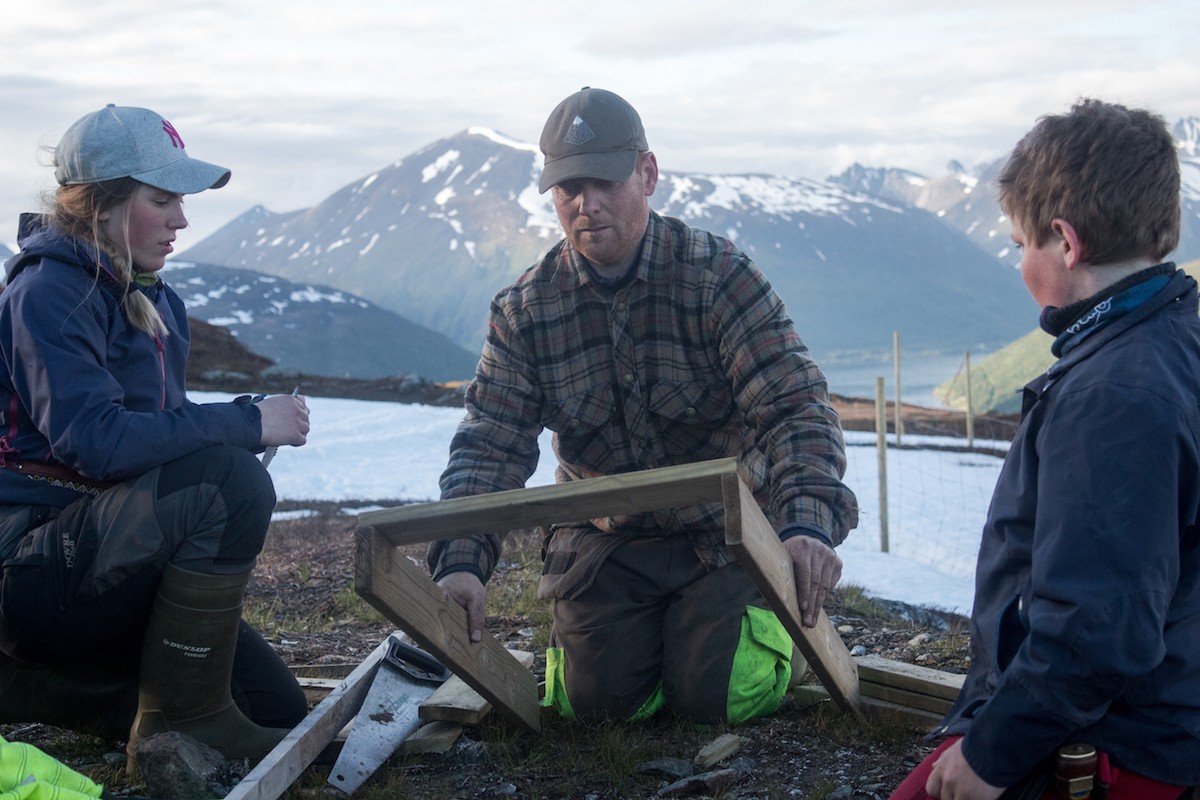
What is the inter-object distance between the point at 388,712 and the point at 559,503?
4.09 ft

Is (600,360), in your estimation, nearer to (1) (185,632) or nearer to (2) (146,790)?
(1) (185,632)

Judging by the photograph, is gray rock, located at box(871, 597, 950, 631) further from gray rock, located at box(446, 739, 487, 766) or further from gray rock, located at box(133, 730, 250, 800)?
gray rock, located at box(133, 730, 250, 800)

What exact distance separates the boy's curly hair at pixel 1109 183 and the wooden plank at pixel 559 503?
835 mm

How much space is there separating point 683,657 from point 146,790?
5.68ft

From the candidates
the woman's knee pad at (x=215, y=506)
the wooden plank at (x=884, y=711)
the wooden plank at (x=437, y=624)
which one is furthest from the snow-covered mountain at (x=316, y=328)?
the woman's knee pad at (x=215, y=506)

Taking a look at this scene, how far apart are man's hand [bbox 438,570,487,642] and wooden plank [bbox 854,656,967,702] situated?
127 cm

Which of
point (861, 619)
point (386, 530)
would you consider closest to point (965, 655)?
point (861, 619)

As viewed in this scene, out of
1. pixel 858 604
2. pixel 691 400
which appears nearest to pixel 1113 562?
pixel 691 400

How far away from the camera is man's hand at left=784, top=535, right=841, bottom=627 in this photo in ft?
8.45

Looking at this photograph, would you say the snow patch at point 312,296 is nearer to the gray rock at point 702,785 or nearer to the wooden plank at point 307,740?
the wooden plank at point 307,740

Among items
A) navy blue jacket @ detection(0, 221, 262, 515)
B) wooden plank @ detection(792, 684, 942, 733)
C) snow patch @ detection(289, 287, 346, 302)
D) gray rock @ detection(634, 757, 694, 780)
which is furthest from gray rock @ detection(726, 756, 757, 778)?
snow patch @ detection(289, 287, 346, 302)

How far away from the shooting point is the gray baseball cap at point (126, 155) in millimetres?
2656

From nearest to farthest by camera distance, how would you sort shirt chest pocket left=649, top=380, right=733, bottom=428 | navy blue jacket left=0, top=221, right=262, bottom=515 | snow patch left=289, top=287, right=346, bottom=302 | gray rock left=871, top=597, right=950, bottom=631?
navy blue jacket left=0, top=221, right=262, bottom=515 → shirt chest pocket left=649, top=380, right=733, bottom=428 → gray rock left=871, top=597, right=950, bottom=631 → snow patch left=289, top=287, right=346, bottom=302

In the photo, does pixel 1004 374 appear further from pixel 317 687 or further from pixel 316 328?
pixel 316 328
